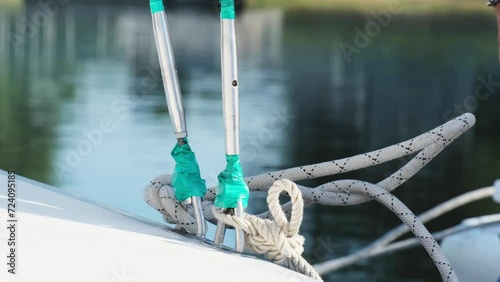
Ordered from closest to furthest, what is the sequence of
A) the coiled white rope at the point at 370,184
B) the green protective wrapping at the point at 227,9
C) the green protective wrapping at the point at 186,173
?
the green protective wrapping at the point at 227,9 < the green protective wrapping at the point at 186,173 < the coiled white rope at the point at 370,184

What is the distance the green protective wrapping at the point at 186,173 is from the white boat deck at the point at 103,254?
0.20 meters

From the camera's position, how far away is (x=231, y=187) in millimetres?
2035

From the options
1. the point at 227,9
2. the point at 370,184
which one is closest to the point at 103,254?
the point at 227,9

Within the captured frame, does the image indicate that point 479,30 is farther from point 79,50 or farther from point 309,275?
point 309,275

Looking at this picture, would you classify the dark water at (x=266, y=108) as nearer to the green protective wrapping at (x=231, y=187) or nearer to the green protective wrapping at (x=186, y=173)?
the green protective wrapping at (x=186, y=173)

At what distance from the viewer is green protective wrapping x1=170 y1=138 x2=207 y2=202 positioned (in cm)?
214

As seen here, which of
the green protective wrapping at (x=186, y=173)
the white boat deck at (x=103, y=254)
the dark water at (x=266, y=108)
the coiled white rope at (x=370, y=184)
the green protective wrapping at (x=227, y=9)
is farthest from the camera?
the dark water at (x=266, y=108)

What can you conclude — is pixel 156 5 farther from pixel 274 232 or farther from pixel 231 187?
pixel 274 232

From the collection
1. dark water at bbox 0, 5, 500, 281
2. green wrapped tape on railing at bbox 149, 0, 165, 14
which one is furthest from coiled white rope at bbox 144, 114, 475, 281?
dark water at bbox 0, 5, 500, 281

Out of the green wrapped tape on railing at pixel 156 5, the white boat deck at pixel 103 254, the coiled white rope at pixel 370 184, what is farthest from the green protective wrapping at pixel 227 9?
the coiled white rope at pixel 370 184

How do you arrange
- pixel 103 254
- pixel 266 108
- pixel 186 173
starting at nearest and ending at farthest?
pixel 103 254 < pixel 186 173 < pixel 266 108

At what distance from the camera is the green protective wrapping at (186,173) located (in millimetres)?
2143

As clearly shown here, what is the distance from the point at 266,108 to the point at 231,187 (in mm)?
10148

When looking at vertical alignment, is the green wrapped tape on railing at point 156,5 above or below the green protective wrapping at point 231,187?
above
